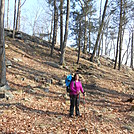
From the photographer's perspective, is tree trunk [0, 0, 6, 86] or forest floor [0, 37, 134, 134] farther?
tree trunk [0, 0, 6, 86]

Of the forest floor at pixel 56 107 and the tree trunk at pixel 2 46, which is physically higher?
the tree trunk at pixel 2 46

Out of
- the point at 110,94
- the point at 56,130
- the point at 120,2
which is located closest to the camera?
the point at 56,130

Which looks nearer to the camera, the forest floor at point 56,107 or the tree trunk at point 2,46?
the forest floor at point 56,107

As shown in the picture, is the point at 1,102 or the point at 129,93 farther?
the point at 129,93

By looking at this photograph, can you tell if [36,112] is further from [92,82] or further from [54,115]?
[92,82]

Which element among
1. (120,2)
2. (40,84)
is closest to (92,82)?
(40,84)

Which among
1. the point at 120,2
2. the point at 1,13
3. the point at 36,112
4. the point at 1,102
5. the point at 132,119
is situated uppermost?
the point at 120,2

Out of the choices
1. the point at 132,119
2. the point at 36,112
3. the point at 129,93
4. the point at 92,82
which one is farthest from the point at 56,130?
the point at 129,93

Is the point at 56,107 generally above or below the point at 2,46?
below

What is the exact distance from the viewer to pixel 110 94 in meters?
10.2

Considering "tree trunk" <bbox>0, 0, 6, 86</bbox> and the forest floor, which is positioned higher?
"tree trunk" <bbox>0, 0, 6, 86</bbox>

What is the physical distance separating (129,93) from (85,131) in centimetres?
765

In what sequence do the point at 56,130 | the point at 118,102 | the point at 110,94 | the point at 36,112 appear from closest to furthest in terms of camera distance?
the point at 56,130 → the point at 36,112 → the point at 118,102 → the point at 110,94

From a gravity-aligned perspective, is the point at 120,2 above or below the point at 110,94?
above
